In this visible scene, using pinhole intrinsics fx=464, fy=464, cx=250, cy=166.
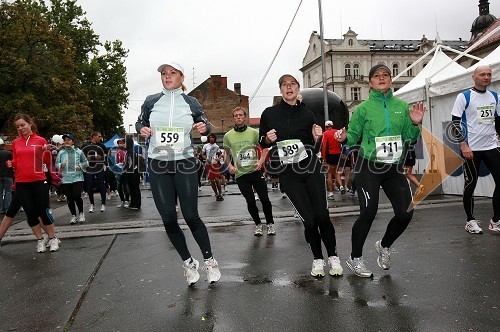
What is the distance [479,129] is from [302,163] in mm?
2995

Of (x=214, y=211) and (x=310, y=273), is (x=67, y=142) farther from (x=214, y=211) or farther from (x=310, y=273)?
(x=310, y=273)

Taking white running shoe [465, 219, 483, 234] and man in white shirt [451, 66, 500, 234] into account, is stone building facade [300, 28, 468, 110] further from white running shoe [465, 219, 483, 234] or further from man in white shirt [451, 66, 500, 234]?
white running shoe [465, 219, 483, 234]

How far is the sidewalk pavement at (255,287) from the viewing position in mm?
3391

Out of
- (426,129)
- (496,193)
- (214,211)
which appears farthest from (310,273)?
(426,129)

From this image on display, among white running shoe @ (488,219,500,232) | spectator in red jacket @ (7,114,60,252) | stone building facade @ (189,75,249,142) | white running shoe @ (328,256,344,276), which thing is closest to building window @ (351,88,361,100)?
stone building facade @ (189,75,249,142)

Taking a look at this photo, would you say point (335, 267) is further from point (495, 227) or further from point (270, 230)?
point (495, 227)

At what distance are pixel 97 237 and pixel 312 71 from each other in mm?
83755

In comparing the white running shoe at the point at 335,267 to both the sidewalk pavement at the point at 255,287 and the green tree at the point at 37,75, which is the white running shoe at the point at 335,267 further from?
the green tree at the point at 37,75

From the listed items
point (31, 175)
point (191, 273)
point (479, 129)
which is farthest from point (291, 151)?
point (31, 175)

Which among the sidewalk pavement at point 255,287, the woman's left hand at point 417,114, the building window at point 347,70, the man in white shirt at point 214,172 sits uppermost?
the building window at point 347,70

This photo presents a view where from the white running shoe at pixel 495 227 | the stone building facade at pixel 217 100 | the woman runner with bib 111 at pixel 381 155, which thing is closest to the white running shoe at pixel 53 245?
the woman runner with bib 111 at pixel 381 155

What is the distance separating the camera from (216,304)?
3836 mm

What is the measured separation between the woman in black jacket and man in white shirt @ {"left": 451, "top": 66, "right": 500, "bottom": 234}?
103 inches

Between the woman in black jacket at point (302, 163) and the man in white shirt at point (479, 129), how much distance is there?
2.62 m
